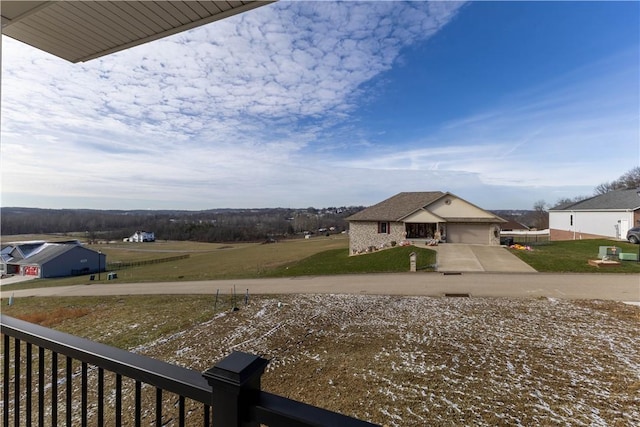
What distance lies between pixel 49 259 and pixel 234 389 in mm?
29077

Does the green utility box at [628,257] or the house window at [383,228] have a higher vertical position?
the house window at [383,228]

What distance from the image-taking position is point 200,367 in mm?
5363

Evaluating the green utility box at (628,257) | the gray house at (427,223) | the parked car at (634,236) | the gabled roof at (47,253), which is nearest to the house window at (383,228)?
the gray house at (427,223)

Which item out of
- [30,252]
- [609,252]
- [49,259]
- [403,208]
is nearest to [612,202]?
[609,252]

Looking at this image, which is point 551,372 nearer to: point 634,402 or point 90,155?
point 634,402

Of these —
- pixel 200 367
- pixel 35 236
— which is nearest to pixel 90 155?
pixel 35 236

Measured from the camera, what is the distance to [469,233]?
2175 centimetres

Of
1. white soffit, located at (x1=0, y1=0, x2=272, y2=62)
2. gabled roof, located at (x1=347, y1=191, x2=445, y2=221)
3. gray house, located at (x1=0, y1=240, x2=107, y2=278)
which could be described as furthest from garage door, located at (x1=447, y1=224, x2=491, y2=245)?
gray house, located at (x1=0, y1=240, x2=107, y2=278)

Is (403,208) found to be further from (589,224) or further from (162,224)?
(162,224)

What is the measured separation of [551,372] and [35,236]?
19.9 metres

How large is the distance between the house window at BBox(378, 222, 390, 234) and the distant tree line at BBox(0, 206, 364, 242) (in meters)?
5.61

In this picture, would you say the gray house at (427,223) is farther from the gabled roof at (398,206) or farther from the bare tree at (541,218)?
the bare tree at (541,218)

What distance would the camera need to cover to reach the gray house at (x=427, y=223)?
21.5 meters

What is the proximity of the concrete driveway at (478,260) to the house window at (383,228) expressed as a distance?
4.27 metres
